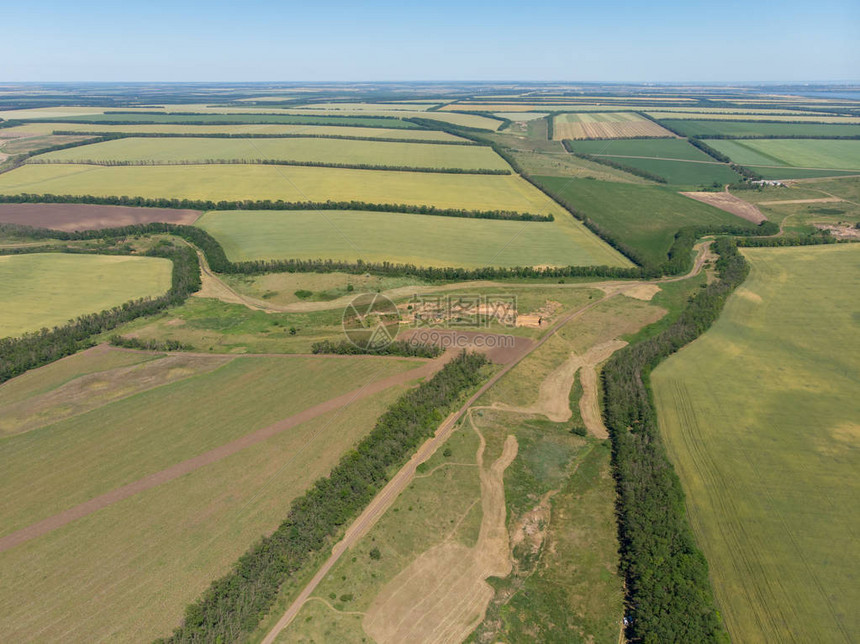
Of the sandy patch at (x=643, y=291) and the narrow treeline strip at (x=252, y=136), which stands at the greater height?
the narrow treeline strip at (x=252, y=136)

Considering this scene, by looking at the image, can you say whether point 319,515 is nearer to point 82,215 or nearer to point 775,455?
point 775,455

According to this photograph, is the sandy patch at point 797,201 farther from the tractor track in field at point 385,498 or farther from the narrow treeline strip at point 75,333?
the narrow treeline strip at point 75,333

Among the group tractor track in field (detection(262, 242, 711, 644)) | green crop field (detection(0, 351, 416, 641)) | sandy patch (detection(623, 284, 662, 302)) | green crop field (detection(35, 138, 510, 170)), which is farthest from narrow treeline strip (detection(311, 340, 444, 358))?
green crop field (detection(35, 138, 510, 170))

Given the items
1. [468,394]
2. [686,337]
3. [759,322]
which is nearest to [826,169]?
[759,322]

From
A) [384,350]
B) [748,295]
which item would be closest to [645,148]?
[748,295]

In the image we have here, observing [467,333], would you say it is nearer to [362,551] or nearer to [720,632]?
[362,551]

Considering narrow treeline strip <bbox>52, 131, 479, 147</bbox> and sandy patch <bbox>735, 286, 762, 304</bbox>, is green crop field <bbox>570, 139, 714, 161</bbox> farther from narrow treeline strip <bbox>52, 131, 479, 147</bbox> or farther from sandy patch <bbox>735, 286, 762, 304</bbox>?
sandy patch <bbox>735, 286, 762, 304</bbox>

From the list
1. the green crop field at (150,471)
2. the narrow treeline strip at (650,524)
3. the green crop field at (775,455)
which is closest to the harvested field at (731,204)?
the green crop field at (775,455)
